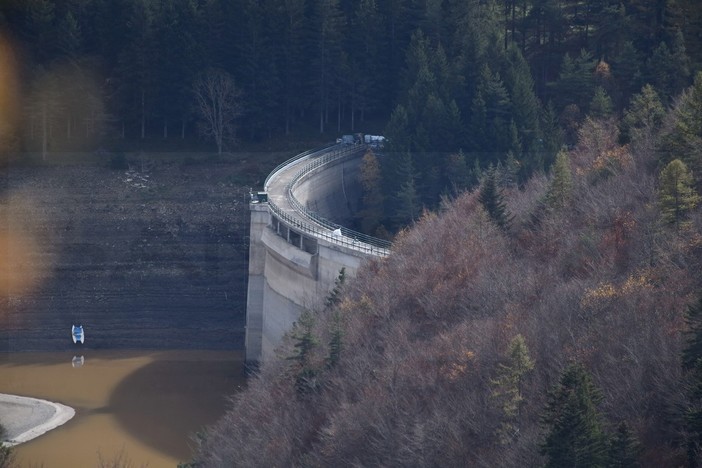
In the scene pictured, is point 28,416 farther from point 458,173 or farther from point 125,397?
point 458,173

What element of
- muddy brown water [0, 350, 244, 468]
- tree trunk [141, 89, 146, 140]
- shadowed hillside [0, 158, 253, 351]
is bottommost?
muddy brown water [0, 350, 244, 468]

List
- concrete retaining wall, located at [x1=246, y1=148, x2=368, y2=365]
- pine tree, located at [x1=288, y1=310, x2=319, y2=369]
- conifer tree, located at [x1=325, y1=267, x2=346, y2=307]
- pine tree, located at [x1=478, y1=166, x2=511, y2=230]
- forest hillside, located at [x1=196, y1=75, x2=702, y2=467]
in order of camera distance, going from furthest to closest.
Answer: concrete retaining wall, located at [x1=246, y1=148, x2=368, y2=365] → conifer tree, located at [x1=325, y1=267, x2=346, y2=307] → pine tree, located at [x1=478, y1=166, x2=511, y2=230] → pine tree, located at [x1=288, y1=310, x2=319, y2=369] → forest hillside, located at [x1=196, y1=75, x2=702, y2=467]

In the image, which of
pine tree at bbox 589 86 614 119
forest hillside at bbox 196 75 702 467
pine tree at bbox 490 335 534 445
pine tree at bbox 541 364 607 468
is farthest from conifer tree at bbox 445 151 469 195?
pine tree at bbox 541 364 607 468

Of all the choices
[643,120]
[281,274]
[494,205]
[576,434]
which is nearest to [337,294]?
[494,205]

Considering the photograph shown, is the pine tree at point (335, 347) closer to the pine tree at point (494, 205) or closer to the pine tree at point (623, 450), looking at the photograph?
the pine tree at point (494, 205)

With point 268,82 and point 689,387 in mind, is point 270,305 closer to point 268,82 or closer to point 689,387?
point 268,82

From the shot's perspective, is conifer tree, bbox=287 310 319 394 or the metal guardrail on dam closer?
conifer tree, bbox=287 310 319 394

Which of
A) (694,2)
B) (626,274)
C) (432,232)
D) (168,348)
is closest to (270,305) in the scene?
(168,348)

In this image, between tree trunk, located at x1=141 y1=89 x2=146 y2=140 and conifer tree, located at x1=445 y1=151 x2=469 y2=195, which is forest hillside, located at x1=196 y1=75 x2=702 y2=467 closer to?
conifer tree, located at x1=445 y1=151 x2=469 y2=195
